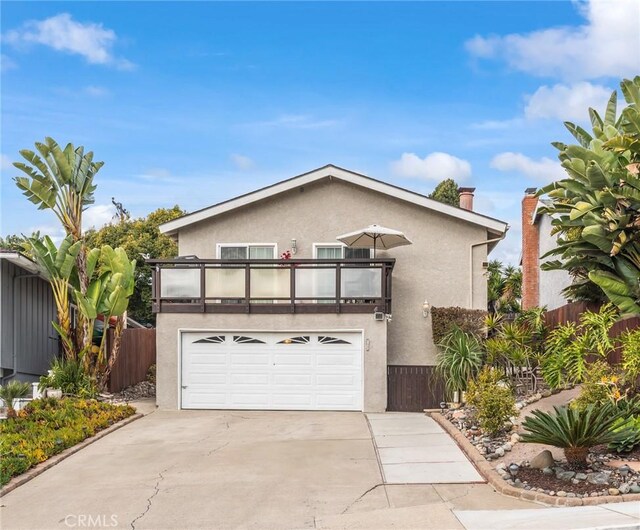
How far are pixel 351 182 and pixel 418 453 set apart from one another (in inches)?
359

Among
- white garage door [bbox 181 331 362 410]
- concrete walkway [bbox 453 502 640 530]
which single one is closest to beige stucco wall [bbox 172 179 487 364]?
white garage door [bbox 181 331 362 410]

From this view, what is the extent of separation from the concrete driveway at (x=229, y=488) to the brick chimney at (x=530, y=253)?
17.3 m

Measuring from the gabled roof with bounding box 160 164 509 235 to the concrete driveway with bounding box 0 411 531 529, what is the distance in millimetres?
6922

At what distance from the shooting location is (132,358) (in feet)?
68.2

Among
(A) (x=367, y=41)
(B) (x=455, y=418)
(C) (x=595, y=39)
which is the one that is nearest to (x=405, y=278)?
(B) (x=455, y=418)

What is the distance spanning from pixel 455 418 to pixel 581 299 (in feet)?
15.9

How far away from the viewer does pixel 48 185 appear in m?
17.5

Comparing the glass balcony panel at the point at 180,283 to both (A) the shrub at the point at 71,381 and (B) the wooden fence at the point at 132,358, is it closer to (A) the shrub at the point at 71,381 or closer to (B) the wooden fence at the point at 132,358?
(A) the shrub at the point at 71,381

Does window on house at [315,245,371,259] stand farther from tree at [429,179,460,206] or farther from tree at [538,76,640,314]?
tree at [429,179,460,206]

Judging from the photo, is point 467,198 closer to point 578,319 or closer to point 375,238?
point 375,238

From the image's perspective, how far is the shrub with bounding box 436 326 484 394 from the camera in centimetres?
1599

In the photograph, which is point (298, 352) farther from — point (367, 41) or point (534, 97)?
point (534, 97)

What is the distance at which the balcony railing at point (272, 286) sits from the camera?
1694cm

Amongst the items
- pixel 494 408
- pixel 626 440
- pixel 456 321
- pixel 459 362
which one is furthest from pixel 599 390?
pixel 456 321
